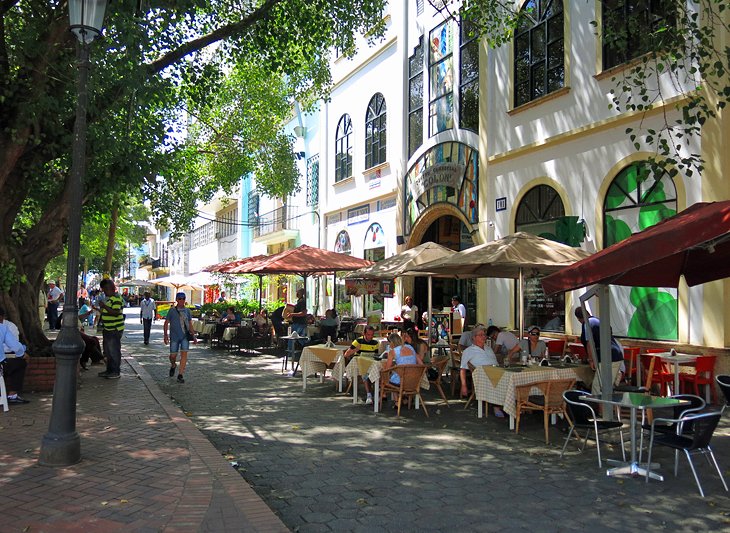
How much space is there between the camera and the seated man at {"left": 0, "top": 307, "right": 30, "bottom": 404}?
8367mm

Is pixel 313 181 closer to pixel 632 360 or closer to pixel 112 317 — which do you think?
pixel 112 317

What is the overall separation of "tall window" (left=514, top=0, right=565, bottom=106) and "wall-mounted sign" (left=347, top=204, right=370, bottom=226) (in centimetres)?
878

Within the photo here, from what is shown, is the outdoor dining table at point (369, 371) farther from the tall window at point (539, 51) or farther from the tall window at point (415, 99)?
the tall window at point (415, 99)

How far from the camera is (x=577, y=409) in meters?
6.20

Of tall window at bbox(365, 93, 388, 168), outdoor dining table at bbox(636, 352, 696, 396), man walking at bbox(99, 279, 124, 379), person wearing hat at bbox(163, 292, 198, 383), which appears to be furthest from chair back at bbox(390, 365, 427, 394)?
tall window at bbox(365, 93, 388, 168)

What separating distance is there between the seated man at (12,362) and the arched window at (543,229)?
31.8 feet

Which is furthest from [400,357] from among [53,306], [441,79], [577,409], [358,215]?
[53,306]

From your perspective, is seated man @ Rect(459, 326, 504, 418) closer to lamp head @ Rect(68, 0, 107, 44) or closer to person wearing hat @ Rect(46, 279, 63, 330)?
lamp head @ Rect(68, 0, 107, 44)

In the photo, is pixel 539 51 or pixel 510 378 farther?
pixel 539 51

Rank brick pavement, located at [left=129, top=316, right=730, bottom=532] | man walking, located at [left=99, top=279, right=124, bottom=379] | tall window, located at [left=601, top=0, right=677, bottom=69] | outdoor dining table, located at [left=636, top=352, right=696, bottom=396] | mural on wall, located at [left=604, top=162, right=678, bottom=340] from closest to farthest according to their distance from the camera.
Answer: brick pavement, located at [left=129, top=316, right=730, bottom=532]
tall window, located at [left=601, top=0, right=677, bottom=69]
outdoor dining table, located at [left=636, top=352, right=696, bottom=396]
mural on wall, located at [left=604, top=162, right=678, bottom=340]
man walking, located at [left=99, top=279, right=124, bottom=379]

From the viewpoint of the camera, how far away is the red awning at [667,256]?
17.7 feet

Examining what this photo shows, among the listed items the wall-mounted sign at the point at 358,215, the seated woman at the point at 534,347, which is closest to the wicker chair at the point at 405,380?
the seated woman at the point at 534,347

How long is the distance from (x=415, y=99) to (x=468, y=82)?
10.0 ft

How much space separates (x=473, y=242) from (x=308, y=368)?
22.5 ft
